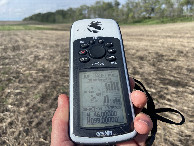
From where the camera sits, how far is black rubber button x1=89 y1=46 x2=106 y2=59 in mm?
2774

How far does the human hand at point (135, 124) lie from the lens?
221 cm

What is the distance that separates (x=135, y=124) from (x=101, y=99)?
0.50 m

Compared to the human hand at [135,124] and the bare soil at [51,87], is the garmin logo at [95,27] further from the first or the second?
the bare soil at [51,87]

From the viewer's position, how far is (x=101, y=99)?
8.14 ft

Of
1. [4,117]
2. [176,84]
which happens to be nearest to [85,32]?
[4,117]

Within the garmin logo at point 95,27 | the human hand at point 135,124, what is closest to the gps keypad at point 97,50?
the garmin logo at point 95,27

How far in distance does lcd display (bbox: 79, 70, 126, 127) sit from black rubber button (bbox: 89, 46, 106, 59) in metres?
0.24

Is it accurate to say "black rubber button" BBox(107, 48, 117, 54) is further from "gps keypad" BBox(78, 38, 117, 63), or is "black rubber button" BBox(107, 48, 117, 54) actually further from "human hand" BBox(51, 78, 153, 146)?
"human hand" BBox(51, 78, 153, 146)

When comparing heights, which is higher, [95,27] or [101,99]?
[95,27]

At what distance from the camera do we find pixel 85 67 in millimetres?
2713

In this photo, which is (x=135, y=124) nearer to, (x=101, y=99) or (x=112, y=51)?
(x=101, y=99)

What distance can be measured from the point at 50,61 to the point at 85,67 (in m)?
5.17

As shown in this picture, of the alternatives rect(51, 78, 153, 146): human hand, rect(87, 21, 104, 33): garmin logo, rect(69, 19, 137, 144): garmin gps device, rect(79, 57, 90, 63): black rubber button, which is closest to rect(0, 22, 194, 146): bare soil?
rect(51, 78, 153, 146): human hand

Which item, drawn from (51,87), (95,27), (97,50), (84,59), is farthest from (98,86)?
(51,87)
